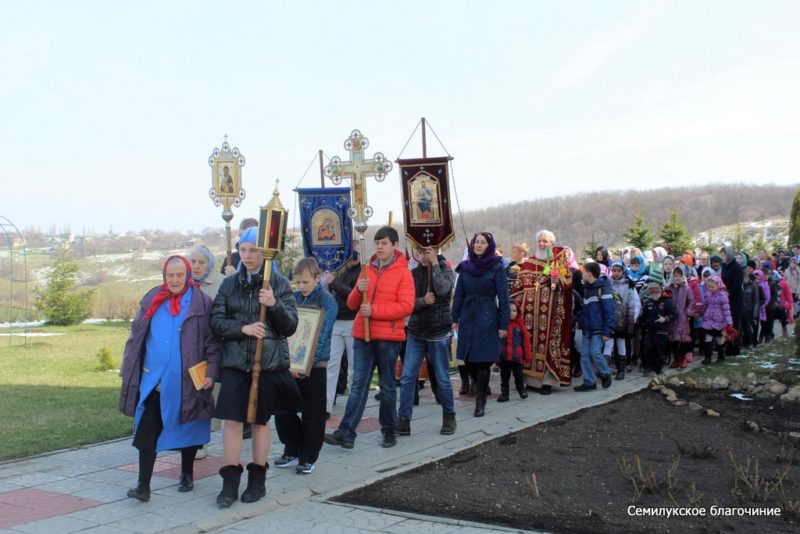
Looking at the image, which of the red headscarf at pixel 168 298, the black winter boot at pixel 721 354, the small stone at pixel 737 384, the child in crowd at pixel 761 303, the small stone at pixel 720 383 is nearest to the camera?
the red headscarf at pixel 168 298

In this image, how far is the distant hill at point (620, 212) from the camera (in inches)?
2589

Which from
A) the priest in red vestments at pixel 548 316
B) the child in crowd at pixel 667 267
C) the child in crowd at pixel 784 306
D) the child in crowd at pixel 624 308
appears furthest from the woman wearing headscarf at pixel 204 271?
Answer: the child in crowd at pixel 784 306

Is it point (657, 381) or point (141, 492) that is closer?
point (141, 492)

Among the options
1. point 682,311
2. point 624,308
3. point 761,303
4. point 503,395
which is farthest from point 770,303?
point 503,395

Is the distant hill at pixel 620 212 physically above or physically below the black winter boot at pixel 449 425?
above

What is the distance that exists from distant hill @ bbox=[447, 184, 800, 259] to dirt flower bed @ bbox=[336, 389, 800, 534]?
50132 mm

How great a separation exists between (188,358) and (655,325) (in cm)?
823

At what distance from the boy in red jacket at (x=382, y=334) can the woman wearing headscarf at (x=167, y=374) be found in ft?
6.05

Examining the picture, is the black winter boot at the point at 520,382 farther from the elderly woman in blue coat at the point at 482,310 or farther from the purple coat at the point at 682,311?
the purple coat at the point at 682,311

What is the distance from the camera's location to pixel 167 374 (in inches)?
229

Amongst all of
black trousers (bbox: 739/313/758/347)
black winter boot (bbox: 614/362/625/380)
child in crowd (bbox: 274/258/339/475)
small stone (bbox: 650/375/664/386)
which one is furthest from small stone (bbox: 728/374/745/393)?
child in crowd (bbox: 274/258/339/475)

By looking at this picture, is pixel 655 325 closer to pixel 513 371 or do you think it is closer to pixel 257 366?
pixel 513 371

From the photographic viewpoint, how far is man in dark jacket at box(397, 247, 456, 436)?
8.00m

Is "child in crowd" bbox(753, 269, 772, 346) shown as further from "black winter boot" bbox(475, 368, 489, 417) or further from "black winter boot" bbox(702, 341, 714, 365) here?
"black winter boot" bbox(475, 368, 489, 417)
